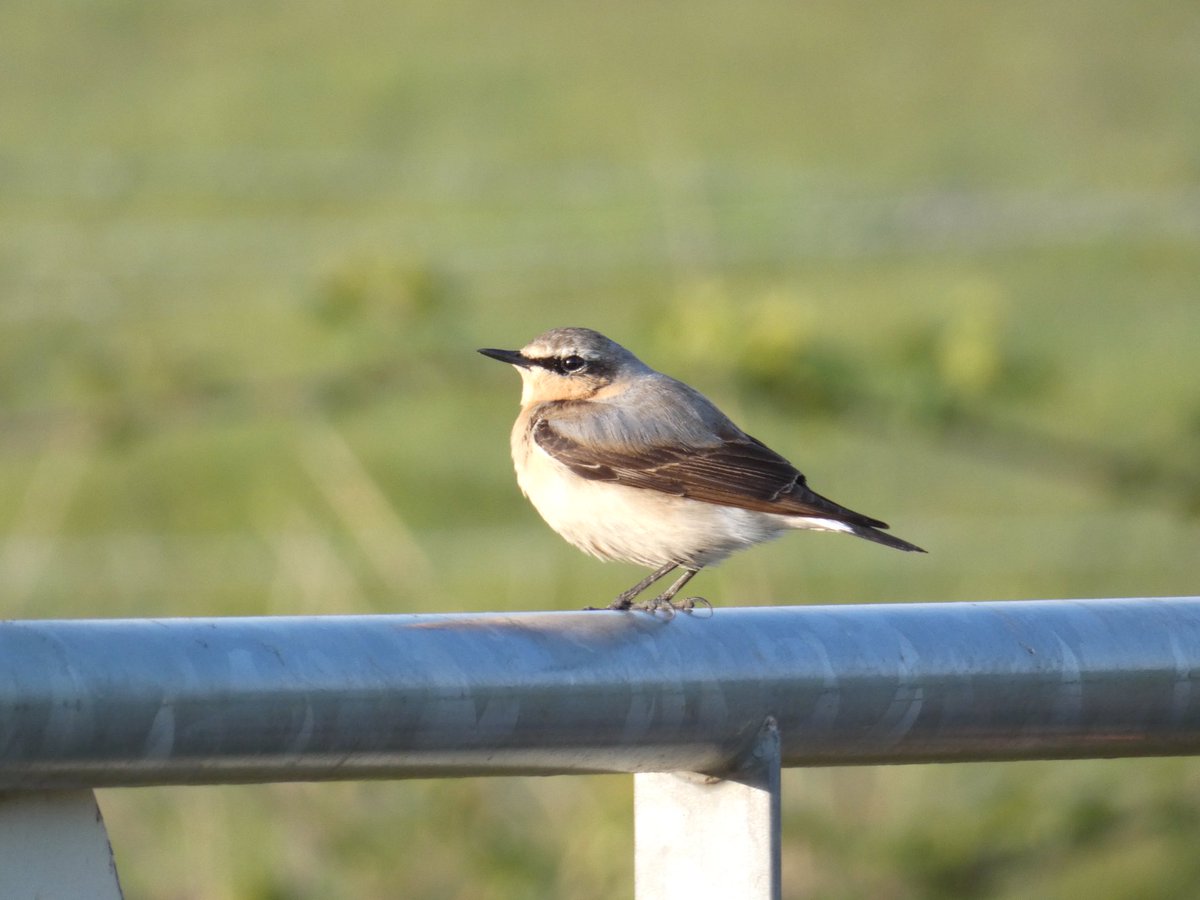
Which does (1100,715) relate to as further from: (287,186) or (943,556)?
(287,186)

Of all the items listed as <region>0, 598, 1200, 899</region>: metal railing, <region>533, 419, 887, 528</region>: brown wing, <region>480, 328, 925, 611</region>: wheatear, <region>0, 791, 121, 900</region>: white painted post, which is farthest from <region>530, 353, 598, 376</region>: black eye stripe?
<region>0, 791, 121, 900</region>: white painted post

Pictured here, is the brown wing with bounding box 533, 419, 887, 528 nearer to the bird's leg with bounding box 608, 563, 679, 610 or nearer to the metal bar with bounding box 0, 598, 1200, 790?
the bird's leg with bounding box 608, 563, 679, 610

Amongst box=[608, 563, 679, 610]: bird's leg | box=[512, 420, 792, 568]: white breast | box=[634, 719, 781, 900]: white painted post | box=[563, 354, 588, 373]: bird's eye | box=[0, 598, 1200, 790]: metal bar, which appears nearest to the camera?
box=[0, 598, 1200, 790]: metal bar

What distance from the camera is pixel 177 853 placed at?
20.9 feet

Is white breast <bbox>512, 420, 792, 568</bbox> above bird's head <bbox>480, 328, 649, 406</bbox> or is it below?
below

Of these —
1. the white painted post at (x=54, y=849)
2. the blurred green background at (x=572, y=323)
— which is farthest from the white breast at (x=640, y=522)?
the white painted post at (x=54, y=849)

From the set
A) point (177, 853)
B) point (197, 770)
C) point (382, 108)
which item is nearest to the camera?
point (197, 770)

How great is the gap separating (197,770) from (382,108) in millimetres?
23936

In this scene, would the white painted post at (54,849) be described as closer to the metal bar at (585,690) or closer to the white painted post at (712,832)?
the metal bar at (585,690)

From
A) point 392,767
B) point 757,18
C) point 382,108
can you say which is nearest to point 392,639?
point 392,767

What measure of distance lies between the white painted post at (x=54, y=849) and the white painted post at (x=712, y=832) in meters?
0.68

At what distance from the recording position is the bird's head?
5551 millimetres

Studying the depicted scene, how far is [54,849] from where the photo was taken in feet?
6.51

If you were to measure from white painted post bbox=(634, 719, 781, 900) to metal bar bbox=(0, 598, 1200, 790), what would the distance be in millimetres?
45
